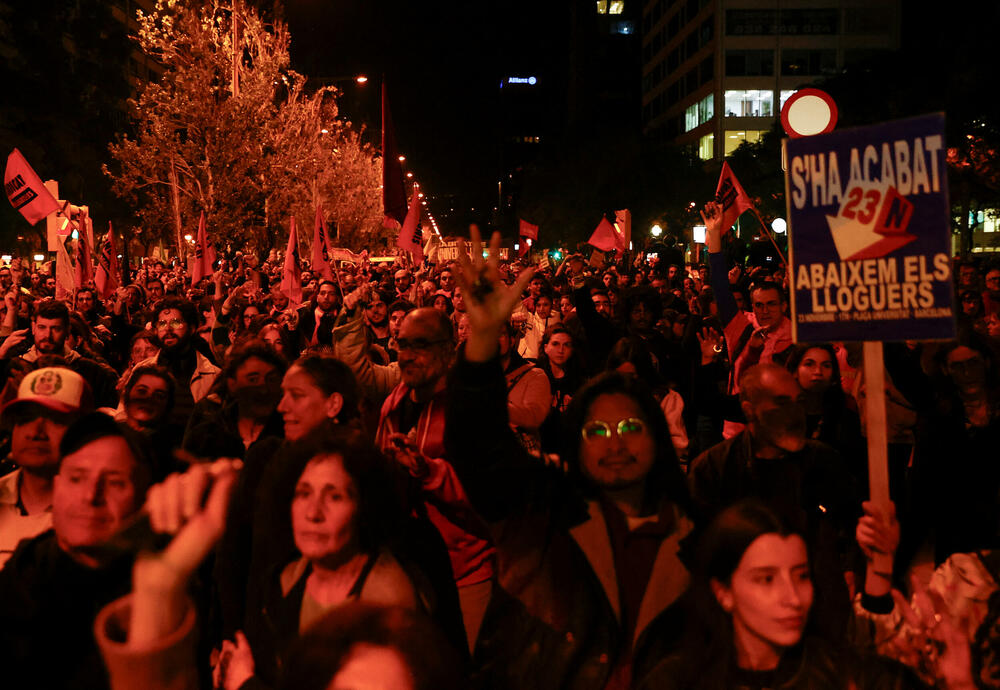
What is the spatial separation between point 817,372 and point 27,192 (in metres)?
12.9

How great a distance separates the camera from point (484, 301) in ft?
10.5

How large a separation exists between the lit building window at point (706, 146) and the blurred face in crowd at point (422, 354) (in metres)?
89.2

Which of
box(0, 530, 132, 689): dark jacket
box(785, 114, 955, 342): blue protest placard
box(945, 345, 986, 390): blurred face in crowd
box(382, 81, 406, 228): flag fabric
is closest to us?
box(0, 530, 132, 689): dark jacket

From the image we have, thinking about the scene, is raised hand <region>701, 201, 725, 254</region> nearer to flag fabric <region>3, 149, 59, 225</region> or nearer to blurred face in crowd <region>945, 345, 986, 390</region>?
blurred face in crowd <region>945, 345, 986, 390</region>

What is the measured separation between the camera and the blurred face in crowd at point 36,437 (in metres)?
3.61

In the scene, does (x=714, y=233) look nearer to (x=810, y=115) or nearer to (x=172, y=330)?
(x=810, y=115)

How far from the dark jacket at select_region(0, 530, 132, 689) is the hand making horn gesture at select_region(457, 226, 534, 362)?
1.20m

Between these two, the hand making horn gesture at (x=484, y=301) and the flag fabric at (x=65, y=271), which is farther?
the flag fabric at (x=65, y=271)

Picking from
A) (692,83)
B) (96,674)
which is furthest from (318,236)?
(692,83)

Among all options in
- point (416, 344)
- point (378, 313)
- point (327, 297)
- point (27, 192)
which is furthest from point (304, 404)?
point (27, 192)

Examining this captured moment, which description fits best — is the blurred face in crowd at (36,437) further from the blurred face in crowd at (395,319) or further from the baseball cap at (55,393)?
the blurred face in crowd at (395,319)

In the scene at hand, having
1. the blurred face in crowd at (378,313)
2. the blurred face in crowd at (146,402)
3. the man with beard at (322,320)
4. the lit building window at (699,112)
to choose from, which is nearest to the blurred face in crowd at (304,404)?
the blurred face in crowd at (146,402)

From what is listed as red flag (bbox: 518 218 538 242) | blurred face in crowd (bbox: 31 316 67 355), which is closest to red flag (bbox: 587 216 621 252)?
red flag (bbox: 518 218 538 242)

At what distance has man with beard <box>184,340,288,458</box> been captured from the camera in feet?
15.2
